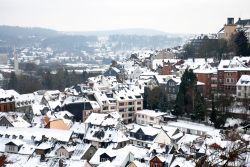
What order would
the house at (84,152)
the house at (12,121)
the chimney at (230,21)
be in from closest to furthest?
the house at (84,152) → the house at (12,121) → the chimney at (230,21)

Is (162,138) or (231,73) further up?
(231,73)

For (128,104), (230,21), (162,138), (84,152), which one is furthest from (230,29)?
(84,152)

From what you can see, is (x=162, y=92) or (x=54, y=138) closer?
(x=54, y=138)

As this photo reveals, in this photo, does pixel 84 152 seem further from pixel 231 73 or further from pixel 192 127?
pixel 231 73

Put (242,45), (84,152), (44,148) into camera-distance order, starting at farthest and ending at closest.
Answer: (242,45) → (44,148) → (84,152)

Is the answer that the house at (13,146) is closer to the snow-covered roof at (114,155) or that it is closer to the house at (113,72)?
the snow-covered roof at (114,155)

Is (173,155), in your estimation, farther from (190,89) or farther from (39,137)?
(190,89)

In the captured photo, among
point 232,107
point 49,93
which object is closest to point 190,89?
point 232,107

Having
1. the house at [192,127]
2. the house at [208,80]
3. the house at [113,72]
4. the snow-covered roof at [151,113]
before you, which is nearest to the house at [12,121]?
the snow-covered roof at [151,113]
